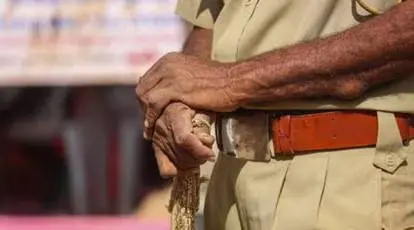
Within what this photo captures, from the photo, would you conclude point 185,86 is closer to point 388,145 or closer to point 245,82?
point 245,82

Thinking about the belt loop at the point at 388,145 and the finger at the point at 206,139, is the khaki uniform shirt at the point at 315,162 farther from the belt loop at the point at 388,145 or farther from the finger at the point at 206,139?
the finger at the point at 206,139

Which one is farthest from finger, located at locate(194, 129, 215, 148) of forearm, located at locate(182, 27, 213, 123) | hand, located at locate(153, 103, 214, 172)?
forearm, located at locate(182, 27, 213, 123)

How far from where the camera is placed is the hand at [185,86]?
1.99 meters

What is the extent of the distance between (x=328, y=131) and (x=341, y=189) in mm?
90

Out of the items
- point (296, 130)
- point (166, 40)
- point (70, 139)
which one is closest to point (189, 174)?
point (296, 130)

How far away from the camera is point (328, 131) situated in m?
1.98

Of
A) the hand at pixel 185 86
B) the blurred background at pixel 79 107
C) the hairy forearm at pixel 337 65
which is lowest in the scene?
the blurred background at pixel 79 107

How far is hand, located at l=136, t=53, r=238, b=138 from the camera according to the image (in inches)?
78.4

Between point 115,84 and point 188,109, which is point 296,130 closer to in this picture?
point 188,109

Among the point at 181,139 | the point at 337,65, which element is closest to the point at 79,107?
the point at 181,139

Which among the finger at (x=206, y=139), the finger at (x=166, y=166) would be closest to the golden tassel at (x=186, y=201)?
the finger at (x=166, y=166)

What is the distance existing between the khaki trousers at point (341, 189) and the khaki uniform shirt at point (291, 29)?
0.12ft

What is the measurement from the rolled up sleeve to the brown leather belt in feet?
1.17

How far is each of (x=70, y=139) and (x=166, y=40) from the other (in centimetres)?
48
